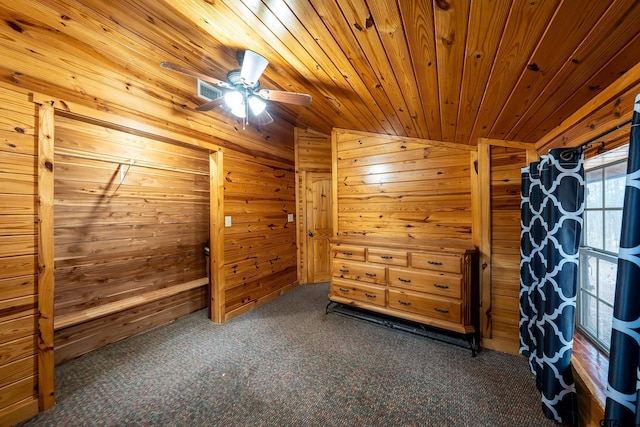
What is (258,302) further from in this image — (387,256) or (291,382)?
(387,256)

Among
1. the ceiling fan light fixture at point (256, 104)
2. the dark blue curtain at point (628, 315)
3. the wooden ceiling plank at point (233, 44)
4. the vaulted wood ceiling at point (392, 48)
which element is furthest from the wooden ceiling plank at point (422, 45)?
the ceiling fan light fixture at point (256, 104)

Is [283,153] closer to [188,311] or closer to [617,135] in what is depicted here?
[188,311]

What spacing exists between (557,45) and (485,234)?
5.59 feet

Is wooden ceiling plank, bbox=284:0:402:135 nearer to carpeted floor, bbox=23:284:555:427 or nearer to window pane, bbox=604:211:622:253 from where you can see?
window pane, bbox=604:211:622:253

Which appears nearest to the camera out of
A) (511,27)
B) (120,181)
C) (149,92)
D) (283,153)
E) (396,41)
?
(511,27)

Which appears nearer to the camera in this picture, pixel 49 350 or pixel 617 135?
pixel 617 135

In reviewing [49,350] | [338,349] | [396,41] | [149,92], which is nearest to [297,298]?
[338,349]

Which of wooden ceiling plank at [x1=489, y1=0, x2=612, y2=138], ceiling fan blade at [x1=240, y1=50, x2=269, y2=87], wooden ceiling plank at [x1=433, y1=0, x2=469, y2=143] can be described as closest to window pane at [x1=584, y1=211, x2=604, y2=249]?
wooden ceiling plank at [x1=489, y1=0, x2=612, y2=138]

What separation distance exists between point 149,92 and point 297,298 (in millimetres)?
2932

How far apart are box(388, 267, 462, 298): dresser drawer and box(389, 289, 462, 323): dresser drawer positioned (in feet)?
0.20

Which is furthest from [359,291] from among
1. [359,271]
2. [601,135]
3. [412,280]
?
[601,135]

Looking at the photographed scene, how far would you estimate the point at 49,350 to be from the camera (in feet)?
5.11

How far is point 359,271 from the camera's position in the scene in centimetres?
265

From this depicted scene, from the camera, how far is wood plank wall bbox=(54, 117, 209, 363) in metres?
2.08
